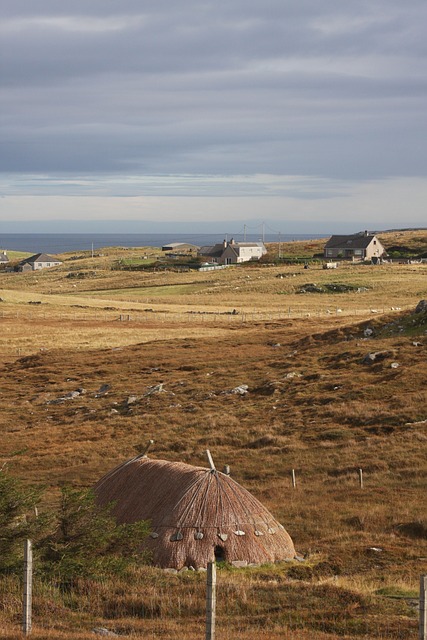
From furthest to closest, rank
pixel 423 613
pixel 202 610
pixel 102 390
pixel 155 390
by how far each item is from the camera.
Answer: pixel 102 390, pixel 155 390, pixel 202 610, pixel 423 613

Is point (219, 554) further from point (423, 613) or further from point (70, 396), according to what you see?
point (70, 396)

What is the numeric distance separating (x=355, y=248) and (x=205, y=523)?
166 m

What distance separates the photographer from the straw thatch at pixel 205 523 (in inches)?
783

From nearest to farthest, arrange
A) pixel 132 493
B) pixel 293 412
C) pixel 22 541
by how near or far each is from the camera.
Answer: pixel 22 541 → pixel 132 493 → pixel 293 412

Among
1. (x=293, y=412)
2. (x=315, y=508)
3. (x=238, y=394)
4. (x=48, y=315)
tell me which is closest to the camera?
(x=315, y=508)

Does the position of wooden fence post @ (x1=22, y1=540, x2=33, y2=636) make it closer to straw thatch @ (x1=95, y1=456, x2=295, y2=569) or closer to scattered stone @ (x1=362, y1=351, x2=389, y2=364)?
straw thatch @ (x1=95, y1=456, x2=295, y2=569)

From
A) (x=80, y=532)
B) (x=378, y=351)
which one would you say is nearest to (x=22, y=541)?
(x=80, y=532)

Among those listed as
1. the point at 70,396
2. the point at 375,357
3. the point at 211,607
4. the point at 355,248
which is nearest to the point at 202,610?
the point at 211,607

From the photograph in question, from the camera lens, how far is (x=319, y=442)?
36.5 meters

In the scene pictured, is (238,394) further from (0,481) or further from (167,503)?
(0,481)

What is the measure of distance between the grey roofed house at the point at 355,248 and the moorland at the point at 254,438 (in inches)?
3312

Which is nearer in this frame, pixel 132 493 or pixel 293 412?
pixel 132 493

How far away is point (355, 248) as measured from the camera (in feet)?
598

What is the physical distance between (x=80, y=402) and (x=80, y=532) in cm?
3377
